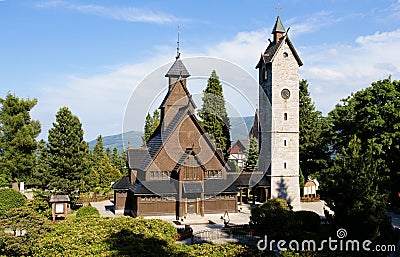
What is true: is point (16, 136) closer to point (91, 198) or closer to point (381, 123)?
point (91, 198)

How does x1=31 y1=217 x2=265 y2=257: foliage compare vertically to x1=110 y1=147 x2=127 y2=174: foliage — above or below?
below

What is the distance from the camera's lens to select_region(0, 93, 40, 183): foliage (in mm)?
35938

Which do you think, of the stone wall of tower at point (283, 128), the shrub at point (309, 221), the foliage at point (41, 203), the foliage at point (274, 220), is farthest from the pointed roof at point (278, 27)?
the foliage at point (41, 203)

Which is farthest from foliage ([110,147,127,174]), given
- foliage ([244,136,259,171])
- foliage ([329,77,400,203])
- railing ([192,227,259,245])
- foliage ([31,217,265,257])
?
foliage ([31,217,265,257])

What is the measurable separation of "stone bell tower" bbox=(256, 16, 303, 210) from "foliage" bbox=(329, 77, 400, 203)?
4.67 meters

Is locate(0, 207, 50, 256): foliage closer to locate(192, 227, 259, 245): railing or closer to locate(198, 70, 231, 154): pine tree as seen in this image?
locate(192, 227, 259, 245): railing

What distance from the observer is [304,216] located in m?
22.2

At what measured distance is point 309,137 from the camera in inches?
1538

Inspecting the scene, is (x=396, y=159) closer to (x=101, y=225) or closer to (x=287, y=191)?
(x=287, y=191)

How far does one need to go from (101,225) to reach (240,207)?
52.6 feet

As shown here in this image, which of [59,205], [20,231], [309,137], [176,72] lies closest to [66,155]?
[59,205]

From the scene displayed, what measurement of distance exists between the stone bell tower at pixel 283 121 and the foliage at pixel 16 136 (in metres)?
22.1

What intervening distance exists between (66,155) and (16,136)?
891cm

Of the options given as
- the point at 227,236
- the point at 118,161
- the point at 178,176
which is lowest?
the point at 227,236
